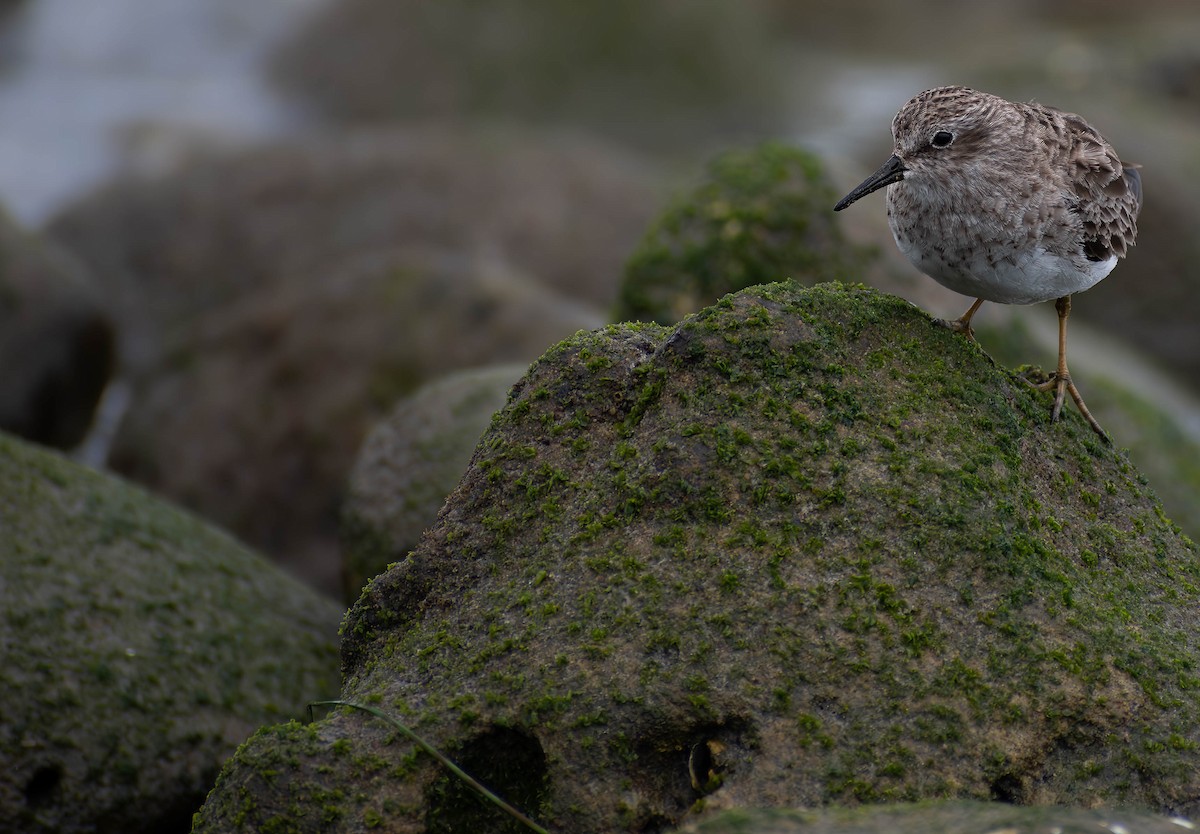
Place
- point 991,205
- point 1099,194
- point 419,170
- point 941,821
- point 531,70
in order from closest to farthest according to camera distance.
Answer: point 941,821 → point 991,205 → point 1099,194 → point 419,170 → point 531,70

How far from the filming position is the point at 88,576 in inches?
194

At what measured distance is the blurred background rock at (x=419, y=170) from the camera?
798 centimetres

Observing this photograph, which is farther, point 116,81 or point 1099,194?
point 116,81

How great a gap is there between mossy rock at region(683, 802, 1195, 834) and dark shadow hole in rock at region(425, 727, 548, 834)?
609mm

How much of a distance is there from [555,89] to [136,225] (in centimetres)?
670

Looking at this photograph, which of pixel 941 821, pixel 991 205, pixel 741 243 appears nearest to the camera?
pixel 941 821

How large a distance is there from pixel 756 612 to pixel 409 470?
298 centimetres

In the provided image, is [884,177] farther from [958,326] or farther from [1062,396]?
[1062,396]

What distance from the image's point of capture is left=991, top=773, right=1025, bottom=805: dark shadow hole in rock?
125 inches

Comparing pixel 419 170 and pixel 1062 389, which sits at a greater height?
pixel 419 170

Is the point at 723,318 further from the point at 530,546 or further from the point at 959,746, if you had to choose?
the point at 959,746

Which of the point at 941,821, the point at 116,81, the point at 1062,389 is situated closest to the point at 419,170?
the point at 116,81

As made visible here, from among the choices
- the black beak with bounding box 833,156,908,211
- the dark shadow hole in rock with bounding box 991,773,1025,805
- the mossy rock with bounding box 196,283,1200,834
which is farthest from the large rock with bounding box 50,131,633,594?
the dark shadow hole in rock with bounding box 991,773,1025,805

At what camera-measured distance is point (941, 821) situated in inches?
108
